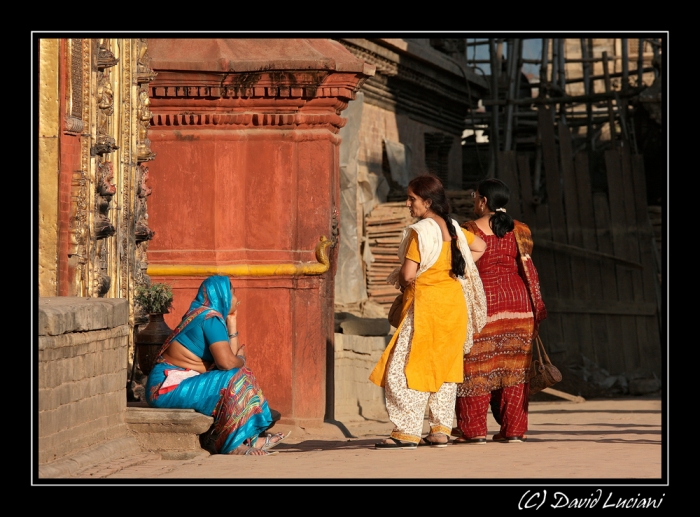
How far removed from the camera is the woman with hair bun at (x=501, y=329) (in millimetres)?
8305

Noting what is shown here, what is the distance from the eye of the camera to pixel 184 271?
10.6 meters

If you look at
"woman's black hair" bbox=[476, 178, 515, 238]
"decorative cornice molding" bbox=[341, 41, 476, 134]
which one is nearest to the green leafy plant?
"woman's black hair" bbox=[476, 178, 515, 238]

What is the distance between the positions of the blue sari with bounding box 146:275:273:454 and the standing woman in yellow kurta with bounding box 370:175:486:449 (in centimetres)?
78

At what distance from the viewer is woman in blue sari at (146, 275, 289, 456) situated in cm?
781

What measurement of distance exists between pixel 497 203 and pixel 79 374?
2.99m

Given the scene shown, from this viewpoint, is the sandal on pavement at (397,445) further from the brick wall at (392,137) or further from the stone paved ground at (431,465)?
the brick wall at (392,137)

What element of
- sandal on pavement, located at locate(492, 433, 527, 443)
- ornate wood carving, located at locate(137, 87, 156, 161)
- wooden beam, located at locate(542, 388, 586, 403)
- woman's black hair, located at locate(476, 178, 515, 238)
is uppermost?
ornate wood carving, located at locate(137, 87, 156, 161)

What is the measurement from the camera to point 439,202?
7.96 m

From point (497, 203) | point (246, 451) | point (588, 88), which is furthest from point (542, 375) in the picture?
point (588, 88)

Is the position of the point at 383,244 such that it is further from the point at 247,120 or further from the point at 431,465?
the point at 431,465

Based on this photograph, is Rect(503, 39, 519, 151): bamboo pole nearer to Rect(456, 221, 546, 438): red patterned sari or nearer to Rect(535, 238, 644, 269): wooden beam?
Rect(535, 238, 644, 269): wooden beam

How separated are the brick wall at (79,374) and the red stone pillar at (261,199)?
3.00 m

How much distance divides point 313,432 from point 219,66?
306cm
